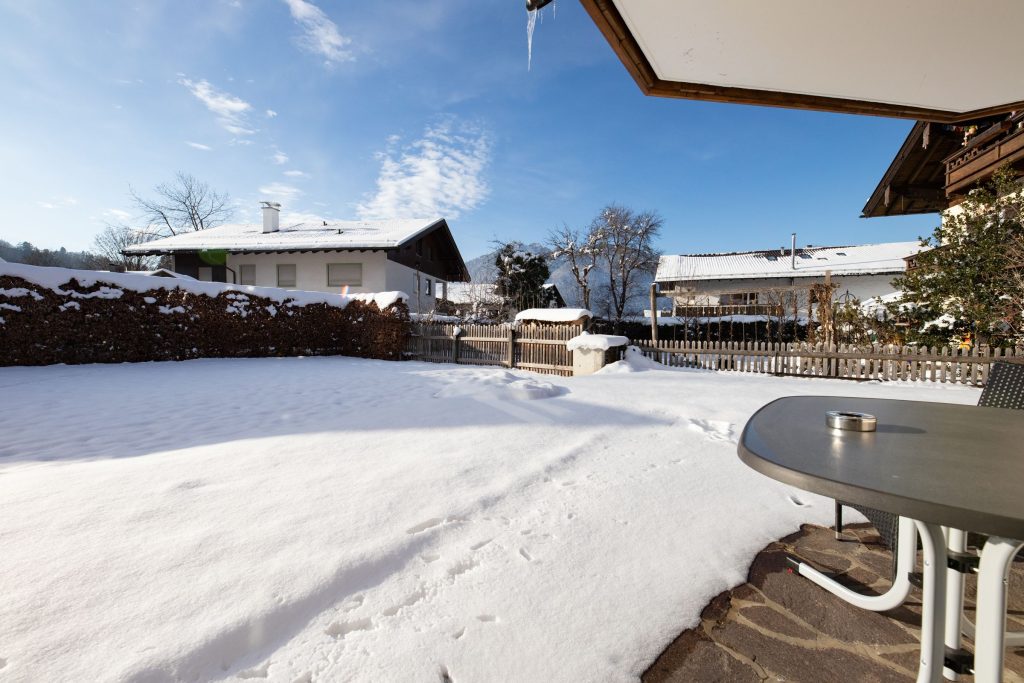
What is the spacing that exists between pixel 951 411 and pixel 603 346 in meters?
6.90

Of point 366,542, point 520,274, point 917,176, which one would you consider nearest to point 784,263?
point 917,176

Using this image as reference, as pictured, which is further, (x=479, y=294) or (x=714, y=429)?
(x=479, y=294)

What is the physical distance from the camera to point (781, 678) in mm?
1431

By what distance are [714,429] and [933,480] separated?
348 centimetres

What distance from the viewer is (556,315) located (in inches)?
402

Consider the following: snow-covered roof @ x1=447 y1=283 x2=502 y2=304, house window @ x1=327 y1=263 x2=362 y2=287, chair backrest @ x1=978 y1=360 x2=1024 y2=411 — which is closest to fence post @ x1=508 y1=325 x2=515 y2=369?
chair backrest @ x1=978 y1=360 x2=1024 y2=411

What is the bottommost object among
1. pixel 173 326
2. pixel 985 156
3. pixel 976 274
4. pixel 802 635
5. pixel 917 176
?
pixel 802 635

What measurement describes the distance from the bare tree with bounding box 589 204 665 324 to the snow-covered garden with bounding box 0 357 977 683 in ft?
79.4

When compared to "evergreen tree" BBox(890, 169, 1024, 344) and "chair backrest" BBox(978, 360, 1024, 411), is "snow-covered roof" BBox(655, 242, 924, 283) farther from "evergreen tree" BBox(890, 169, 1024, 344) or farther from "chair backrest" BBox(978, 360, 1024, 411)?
"chair backrest" BBox(978, 360, 1024, 411)

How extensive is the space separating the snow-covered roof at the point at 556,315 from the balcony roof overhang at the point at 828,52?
19.8 ft

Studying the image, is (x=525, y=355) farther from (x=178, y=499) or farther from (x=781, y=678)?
(x=781, y=678)

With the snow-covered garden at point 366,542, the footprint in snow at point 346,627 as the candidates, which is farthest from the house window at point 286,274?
the footprint in snow at point 346,627

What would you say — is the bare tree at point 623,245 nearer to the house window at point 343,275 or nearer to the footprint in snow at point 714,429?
the house window at point 343,275

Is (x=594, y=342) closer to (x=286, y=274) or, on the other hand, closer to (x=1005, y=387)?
(x=1005, y=387)
